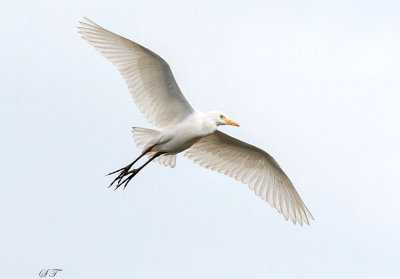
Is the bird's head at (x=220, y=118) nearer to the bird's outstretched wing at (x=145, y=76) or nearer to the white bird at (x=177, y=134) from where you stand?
the white bird at (x=177, y=134)

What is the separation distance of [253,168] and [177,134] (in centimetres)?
226

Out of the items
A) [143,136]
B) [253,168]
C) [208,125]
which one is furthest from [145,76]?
[253,168]

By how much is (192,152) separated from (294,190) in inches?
77.4

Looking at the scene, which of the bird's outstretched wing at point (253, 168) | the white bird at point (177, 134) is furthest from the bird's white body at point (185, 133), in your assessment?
the bird's outstretched wing at point (253, 168)

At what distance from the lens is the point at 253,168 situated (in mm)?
17391

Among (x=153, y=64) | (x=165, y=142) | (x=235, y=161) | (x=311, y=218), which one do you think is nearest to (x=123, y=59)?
(x=153, y=64)

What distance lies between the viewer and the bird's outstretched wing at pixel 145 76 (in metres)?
15.5

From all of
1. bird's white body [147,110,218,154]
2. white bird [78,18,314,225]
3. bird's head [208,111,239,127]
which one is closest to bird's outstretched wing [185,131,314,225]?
white bird [78,18,314,225]

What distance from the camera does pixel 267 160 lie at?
17203 mm

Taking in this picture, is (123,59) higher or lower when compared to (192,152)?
higher

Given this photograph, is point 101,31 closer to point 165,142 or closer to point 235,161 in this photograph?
point 165,142

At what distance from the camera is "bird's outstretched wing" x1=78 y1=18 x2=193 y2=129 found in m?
15.5

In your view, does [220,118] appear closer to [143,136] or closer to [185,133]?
[185,133]

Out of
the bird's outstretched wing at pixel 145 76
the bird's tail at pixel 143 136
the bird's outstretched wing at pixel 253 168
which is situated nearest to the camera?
the bird's outstretched wing at pixel 145 76
